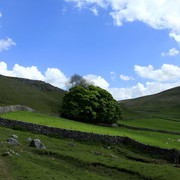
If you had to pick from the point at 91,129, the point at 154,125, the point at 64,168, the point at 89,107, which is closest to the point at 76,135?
the point at 91,129

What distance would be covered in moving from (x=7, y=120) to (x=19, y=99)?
35.8m

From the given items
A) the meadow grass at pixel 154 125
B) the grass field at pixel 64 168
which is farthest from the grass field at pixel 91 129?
the meadow grass at pixel 154 125

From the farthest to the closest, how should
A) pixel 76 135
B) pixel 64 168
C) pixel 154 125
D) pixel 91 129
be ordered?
pixel 154 125, pixel 91 129, pixel 76 135, pixel 64 168

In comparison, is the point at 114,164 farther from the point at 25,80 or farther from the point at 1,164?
the point at 25,80

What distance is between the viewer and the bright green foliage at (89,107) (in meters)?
49.8

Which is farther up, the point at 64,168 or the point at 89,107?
the point at 89,107

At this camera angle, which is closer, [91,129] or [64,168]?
[64,168]

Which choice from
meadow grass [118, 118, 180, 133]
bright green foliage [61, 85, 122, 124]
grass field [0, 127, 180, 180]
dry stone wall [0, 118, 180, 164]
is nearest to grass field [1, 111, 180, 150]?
dry stone wall [0, 118, 180, 164]

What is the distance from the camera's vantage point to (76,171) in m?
13.1

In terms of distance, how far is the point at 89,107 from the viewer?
4941 cm

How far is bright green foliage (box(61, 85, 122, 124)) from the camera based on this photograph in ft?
163

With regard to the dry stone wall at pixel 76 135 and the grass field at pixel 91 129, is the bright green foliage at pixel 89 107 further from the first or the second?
the dry stone wall at pixel 76 135

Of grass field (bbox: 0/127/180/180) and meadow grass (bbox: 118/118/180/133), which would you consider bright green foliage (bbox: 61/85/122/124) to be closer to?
meadow grass (bbox: 118/118/180/133)

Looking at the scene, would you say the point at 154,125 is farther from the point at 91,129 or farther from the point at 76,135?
the point at 76,135
